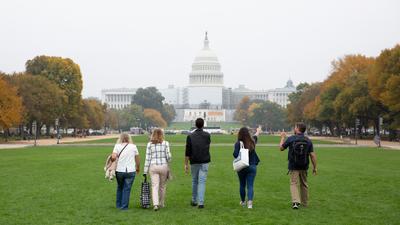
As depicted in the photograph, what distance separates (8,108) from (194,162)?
189 feet

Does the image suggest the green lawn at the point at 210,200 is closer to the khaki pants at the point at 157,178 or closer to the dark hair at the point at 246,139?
the khaki pants at the point at 157,178

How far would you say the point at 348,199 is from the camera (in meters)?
18.2

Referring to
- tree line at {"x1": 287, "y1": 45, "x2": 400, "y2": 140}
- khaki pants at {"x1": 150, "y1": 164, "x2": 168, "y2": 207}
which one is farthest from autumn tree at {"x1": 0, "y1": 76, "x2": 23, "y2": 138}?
khaki pants at {"x1": 150, "y1": 164, "x2": 168, "y2": 207}

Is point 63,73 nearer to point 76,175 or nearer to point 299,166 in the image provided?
point 76,175

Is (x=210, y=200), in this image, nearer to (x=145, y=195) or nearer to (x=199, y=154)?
(x=199, y=154)

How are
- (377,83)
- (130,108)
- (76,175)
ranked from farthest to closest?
1. (130,108)
2. (377,83)
3. (76,175)

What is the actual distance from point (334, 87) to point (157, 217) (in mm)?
83242

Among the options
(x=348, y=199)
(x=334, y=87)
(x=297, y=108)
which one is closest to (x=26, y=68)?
(x=334, y=87)

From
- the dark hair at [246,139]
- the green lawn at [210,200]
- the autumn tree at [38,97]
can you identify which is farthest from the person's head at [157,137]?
the autumn tree at [38,97]

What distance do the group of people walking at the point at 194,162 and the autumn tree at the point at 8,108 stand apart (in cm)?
5503

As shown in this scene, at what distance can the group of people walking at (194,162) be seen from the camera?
1609 cm

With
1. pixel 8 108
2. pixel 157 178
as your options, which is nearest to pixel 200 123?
pixel 157 178

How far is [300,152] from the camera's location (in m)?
16.4

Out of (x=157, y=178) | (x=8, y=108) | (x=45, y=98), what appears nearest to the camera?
(x=157, y=178)
